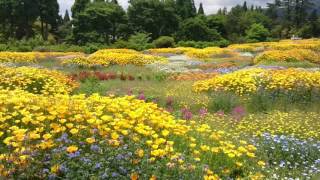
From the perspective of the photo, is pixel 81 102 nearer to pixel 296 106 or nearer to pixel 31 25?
pixel 296 106

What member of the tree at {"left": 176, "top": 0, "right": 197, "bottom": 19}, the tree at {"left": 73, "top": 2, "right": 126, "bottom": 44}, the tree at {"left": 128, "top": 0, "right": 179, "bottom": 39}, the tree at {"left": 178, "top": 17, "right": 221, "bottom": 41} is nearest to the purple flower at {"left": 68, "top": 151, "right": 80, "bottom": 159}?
the tree at {"left": 73, "top": 2, "right": 126, "bottom": 44}

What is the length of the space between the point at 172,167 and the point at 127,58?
18.7 m

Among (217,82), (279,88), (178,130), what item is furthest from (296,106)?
(178,130)

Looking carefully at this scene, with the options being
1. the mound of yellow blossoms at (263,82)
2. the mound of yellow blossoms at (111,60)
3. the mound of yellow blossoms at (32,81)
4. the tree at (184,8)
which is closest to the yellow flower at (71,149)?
the mound of yellow blossoms at (32,81)

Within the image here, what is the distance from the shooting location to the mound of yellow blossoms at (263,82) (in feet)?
39.5

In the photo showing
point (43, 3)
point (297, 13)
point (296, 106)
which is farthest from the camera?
point (297, 13)

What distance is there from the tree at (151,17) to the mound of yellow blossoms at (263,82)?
43559mm

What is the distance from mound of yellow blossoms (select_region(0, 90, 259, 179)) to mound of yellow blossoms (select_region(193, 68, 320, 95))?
248 inches

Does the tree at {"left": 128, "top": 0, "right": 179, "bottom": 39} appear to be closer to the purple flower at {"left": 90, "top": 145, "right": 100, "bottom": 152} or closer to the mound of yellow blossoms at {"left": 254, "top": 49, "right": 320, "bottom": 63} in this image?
the mound of yellow blossoms at {"left": 254, "top": 49, "right": 320, "bottom": 63}

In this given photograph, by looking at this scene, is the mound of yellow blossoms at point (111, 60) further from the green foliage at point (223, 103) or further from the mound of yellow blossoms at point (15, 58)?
the green foliage at point (223, 103)

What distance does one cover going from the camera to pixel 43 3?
197ft

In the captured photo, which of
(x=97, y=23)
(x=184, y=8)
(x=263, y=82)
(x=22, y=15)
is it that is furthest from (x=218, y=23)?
(x=263, y=82)

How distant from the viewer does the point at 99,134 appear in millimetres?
5062

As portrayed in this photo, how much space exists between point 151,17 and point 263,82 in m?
45.7
